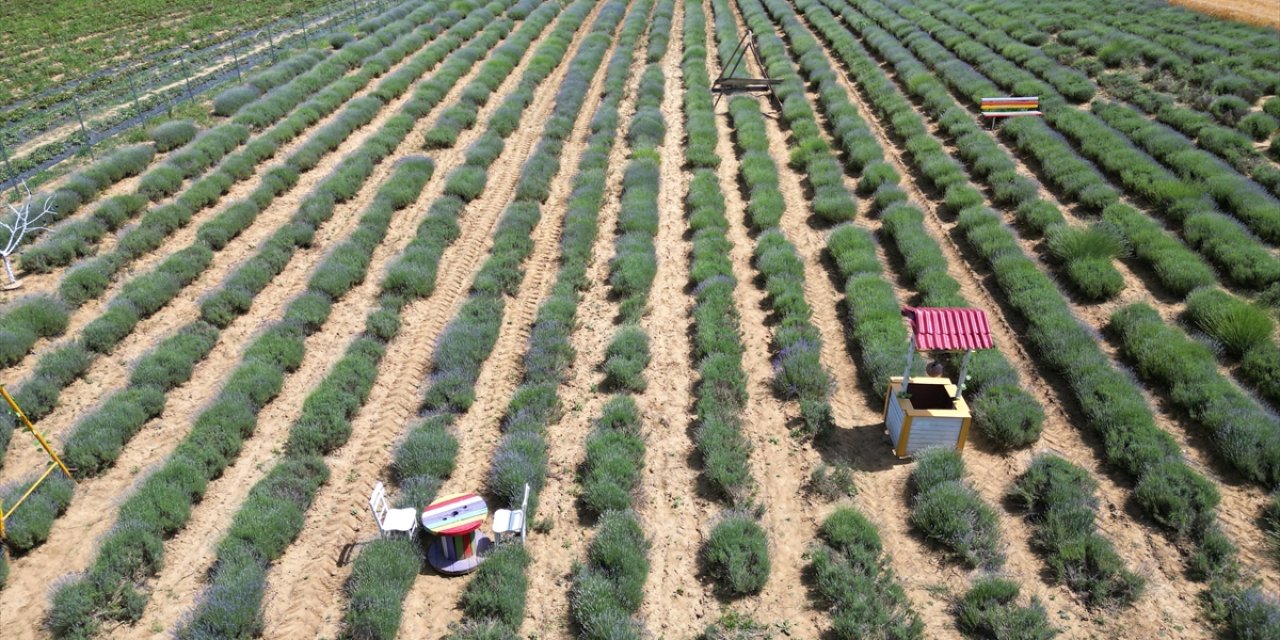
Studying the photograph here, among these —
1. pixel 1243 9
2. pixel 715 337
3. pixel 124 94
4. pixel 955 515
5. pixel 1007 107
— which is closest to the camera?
pixel 955 515

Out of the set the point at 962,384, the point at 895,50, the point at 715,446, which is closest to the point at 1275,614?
the point at 962,384

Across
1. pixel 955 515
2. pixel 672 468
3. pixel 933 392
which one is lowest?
pixel 672 468

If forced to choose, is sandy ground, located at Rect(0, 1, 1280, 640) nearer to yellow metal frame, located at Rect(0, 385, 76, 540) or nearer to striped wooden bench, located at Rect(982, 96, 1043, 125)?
yellow metal frame, located at Rect(0, 385, 76, 540)

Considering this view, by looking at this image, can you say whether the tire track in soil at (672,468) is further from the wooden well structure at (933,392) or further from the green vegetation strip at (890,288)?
the green vegetation strip at (890,288)

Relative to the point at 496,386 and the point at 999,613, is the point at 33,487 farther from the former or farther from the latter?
the point at 999,613

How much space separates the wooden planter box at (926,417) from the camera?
28.0 ft

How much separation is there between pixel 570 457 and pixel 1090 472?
5588 mm

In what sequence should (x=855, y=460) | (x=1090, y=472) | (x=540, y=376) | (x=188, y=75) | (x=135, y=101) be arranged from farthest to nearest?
(x=188, y=75), (x=135, y=101), (x=540, y=376), (x=855, y=460), (x=1090, y=472)

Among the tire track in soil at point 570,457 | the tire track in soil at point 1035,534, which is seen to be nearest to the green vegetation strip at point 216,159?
the tire track in soil at point 570,457

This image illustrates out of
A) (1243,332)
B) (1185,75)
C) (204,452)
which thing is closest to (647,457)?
(204,452)

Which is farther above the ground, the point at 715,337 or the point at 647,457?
the point at 715,337

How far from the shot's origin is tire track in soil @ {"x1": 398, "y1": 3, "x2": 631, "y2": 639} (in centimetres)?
723

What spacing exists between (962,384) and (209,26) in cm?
3550

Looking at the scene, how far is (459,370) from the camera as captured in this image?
10391 mm
